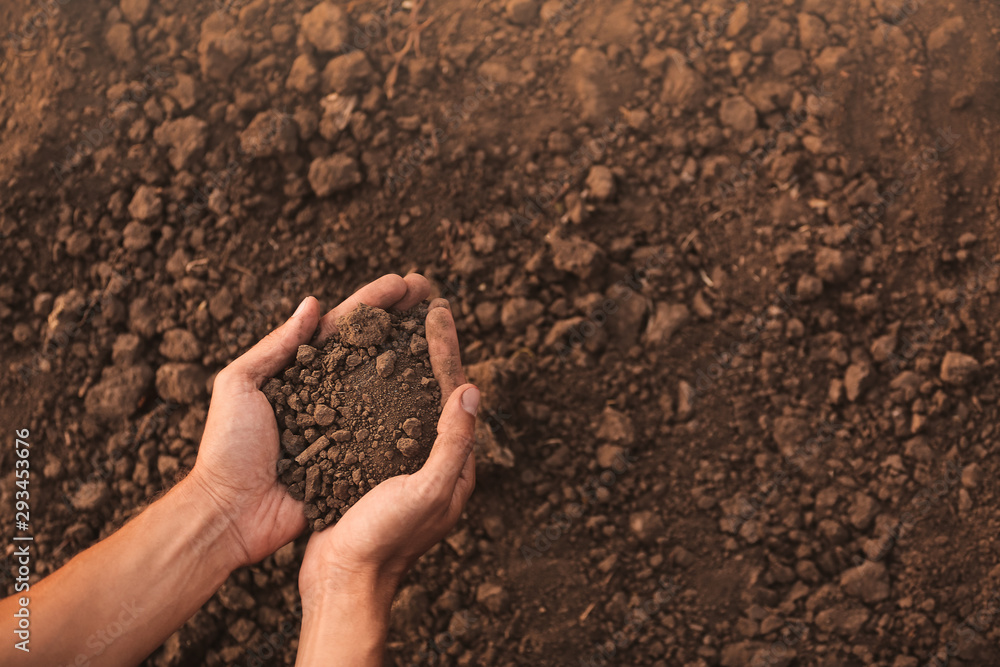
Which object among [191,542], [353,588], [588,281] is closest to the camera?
[353,588]

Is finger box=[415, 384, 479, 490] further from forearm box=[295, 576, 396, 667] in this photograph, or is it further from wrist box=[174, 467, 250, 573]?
wrist box=[174, 467, 250, 573]

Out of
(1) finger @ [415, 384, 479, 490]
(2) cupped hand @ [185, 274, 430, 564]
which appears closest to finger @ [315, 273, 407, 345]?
(2) cupped hand @ [185, 274, 430, 564]

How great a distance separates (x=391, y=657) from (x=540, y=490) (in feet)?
2.55

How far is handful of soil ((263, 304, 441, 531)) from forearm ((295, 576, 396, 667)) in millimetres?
204

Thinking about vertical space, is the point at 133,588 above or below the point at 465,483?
above

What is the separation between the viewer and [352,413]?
2.01 m

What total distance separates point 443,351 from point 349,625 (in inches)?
31.0

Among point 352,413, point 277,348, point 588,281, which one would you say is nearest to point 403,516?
point 352,413

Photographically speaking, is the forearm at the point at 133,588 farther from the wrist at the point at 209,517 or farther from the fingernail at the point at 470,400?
the fingernail at the point at 470,400

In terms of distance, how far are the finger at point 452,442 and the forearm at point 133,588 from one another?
2.30 ft

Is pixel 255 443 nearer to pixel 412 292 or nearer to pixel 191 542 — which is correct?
pixel 191 542

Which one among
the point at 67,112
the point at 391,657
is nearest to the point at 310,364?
the point at 391,657

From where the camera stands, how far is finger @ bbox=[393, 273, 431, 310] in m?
2.20

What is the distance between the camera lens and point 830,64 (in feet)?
8.41
